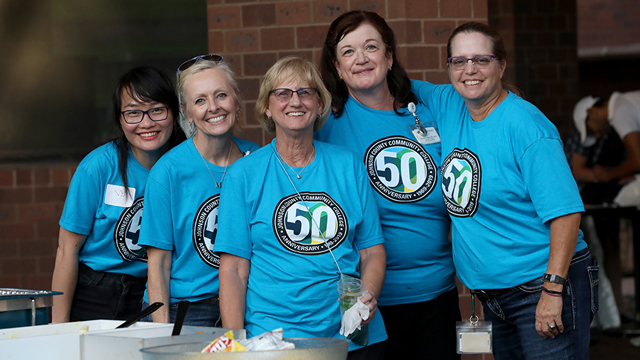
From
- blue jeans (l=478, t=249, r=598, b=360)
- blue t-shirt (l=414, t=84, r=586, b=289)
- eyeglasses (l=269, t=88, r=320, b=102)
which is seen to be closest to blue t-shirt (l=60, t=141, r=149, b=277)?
eyeglasses (l=269, t=88, r=320, b=102)

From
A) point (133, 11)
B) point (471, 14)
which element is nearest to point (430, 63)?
point (471, 14)

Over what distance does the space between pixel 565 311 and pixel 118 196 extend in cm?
186

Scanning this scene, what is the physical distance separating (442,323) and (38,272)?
331 centimetres

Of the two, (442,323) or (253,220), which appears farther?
Result: (442,323)

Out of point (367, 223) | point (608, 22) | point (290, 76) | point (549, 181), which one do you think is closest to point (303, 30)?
point (290, 76)

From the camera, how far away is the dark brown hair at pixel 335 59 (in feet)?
9.50

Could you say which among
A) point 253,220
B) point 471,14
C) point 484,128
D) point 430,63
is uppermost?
point 471,14

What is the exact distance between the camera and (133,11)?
16.0ft

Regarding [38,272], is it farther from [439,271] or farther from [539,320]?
[539,320]

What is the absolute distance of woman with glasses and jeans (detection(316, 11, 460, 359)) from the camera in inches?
111

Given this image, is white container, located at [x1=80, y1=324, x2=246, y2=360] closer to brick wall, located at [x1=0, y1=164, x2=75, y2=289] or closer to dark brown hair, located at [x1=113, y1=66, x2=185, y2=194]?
dark brown hair, located at [x1=113, y1=66, x2=185, y2=194]

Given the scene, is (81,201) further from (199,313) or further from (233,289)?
(233,289)

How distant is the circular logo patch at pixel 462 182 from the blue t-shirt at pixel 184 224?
90 centimetres

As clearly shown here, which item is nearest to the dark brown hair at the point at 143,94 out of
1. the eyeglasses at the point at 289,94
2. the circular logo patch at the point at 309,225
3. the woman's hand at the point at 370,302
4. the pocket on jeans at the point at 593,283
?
the eyeglasses at the point at 289,94
